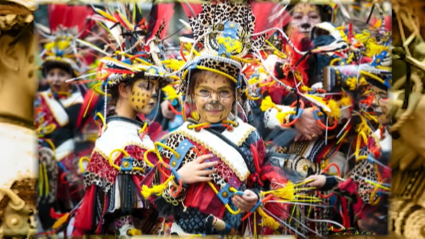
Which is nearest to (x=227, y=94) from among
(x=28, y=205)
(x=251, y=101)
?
(x=251, y=101)

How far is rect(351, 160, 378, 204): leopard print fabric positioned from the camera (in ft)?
7.10

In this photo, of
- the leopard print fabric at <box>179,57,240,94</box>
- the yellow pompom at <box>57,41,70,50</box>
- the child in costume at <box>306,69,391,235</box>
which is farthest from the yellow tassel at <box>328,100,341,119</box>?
the yellow pompom at <box>57,41,70,50</box>

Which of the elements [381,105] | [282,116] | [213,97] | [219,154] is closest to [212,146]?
[219,154]

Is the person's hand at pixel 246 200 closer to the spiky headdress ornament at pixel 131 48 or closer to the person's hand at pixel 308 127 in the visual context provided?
the person's hand at pixel 308 127

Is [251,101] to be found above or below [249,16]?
below

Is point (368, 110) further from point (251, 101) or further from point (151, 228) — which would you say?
point (151, 228)

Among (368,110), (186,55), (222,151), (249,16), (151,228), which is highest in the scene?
(249,16)

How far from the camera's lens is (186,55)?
211 centimetres

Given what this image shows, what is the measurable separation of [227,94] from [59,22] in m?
0.64

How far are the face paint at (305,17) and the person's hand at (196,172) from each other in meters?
0.56

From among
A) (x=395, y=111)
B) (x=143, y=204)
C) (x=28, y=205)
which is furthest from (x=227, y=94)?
(x=28, y=205)

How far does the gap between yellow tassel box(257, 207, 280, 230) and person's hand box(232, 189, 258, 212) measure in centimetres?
3

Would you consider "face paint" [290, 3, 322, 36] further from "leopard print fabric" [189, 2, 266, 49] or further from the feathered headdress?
the feathered headdress

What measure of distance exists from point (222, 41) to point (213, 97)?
196mm
